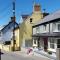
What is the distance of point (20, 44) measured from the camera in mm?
57406

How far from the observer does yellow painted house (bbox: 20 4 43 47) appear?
178 feet

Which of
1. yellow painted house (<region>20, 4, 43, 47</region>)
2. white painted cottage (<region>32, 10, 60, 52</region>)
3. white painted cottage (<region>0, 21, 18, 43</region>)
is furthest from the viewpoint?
white painted cottage (<region>0, 21, 18, 43</region>)

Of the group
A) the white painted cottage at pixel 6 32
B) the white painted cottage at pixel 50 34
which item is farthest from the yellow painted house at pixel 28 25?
the white painted cottage at pixel 6 32

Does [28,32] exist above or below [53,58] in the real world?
above

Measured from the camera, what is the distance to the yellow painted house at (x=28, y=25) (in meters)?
54.3

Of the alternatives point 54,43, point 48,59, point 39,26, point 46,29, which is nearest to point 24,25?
point 39,26

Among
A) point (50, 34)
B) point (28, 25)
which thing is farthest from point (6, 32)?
point (50, 34)

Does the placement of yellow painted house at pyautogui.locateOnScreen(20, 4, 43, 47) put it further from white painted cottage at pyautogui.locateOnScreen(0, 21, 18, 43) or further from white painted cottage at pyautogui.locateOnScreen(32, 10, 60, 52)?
white painted cottage at pyautogui.locateOnScreen(0, 21, 18, 43)

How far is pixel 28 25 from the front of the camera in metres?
55.6

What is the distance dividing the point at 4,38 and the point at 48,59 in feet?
161

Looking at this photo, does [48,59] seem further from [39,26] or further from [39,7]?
[39,7]

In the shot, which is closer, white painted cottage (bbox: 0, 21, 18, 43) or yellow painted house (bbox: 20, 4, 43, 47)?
yellow painted house (bbox: 20, 4, 43, 47)

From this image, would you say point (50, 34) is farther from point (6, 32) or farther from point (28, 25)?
point (6, 32)

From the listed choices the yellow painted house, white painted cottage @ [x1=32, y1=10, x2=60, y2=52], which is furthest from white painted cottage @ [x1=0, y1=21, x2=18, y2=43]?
white painted cottage @ [x1=32, y1=10, x2=60, y2=52]
